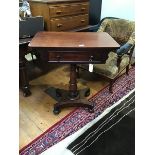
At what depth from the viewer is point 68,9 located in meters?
2.38

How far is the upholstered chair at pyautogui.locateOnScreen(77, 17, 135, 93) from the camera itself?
243cm

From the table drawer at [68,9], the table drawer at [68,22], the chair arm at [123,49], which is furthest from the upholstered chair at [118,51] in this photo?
the table drawer at [68,9]

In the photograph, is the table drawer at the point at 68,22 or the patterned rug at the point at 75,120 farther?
the table drawer at the point at 68,22

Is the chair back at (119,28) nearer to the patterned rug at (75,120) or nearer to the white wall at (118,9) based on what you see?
the white wall at (118,9)

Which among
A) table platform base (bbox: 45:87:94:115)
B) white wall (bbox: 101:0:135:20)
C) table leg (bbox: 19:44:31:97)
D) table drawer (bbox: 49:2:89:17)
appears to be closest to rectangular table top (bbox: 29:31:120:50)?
table leg (bbox: 19:44:31:97)

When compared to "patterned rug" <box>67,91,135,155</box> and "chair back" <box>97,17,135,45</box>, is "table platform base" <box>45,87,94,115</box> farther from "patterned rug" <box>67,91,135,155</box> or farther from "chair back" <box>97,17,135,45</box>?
"chair back" <box>97,17,135,45</box>

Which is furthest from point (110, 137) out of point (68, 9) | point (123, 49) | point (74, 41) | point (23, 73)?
point (68, 9)

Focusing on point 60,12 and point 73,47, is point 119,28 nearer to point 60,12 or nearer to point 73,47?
point 60,12

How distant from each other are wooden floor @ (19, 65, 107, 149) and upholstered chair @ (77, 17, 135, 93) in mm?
305

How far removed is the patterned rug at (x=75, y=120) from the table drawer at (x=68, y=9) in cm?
107

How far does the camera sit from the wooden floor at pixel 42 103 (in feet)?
6.46

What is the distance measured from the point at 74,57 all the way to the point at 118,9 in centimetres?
182
